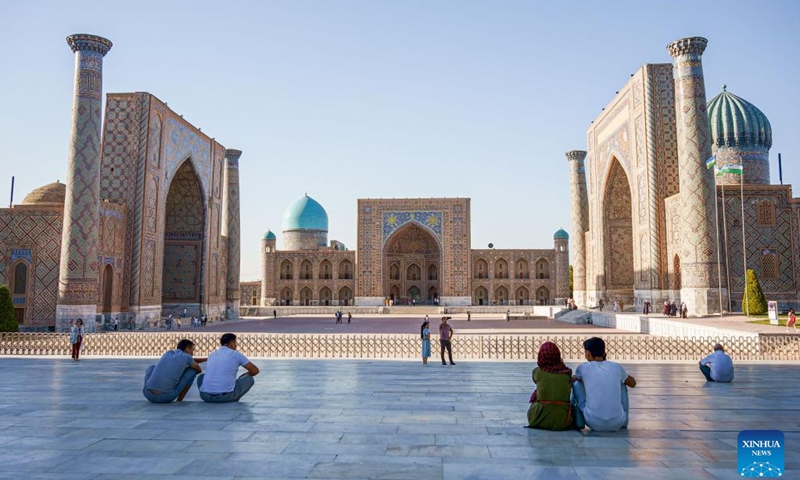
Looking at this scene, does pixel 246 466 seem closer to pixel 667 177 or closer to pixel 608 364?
pixel 608 364

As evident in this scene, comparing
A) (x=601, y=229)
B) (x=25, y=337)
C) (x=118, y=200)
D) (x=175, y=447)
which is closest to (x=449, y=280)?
(x=601, y=229)

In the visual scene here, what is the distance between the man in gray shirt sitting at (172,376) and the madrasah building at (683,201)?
17.6m

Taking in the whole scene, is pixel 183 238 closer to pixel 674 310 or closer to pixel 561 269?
pixel 674 310

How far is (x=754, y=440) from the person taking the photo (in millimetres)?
3770

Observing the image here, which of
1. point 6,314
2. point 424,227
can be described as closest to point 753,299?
point 6,314

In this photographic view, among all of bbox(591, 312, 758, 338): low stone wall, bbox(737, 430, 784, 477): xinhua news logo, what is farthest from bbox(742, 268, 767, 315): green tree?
bbox(737, 430, 784, 477): xinhua news logo

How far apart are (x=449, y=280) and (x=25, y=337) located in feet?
106

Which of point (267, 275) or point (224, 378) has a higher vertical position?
point (267, 275)

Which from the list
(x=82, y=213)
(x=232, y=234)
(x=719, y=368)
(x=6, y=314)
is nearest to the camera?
(x=719, y=368)

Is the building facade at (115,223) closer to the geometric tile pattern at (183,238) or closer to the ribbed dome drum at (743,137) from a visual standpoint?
the geometric tile pattern at (183,238)

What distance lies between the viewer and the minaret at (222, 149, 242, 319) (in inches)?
1196

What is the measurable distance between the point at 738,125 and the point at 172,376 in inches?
1250

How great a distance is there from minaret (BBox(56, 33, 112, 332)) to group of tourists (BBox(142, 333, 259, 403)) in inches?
552

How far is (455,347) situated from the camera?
1213cm
